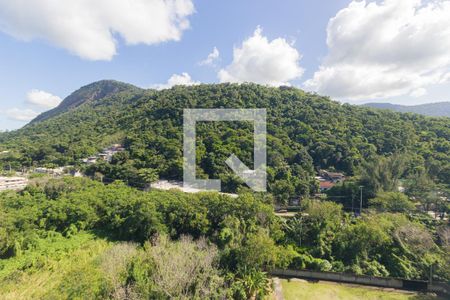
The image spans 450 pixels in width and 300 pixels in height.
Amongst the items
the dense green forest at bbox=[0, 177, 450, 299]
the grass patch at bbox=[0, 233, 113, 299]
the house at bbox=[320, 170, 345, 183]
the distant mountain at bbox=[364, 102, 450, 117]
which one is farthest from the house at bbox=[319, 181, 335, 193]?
the distant mountain at bbox=[364, 102, 450, 117]

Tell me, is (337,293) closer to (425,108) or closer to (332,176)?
(332,176)

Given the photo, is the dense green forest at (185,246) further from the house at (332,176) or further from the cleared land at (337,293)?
the house at (332,176)

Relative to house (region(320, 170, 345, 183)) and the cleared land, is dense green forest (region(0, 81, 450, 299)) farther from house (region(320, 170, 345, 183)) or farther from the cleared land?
house (region(320, 170, 345, 183))

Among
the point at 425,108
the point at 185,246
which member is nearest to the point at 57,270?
the point at 185,246

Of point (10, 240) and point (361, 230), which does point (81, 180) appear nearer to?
point (10, 240)

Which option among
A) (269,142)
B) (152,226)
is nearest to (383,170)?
(269,142)

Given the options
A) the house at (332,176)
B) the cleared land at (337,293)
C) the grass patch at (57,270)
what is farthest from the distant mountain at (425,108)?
the grass patch at (57,270)

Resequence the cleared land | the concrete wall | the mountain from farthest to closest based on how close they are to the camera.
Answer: the mountain → the concrete wall → the cleared land

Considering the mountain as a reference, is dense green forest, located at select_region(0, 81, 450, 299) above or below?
below
